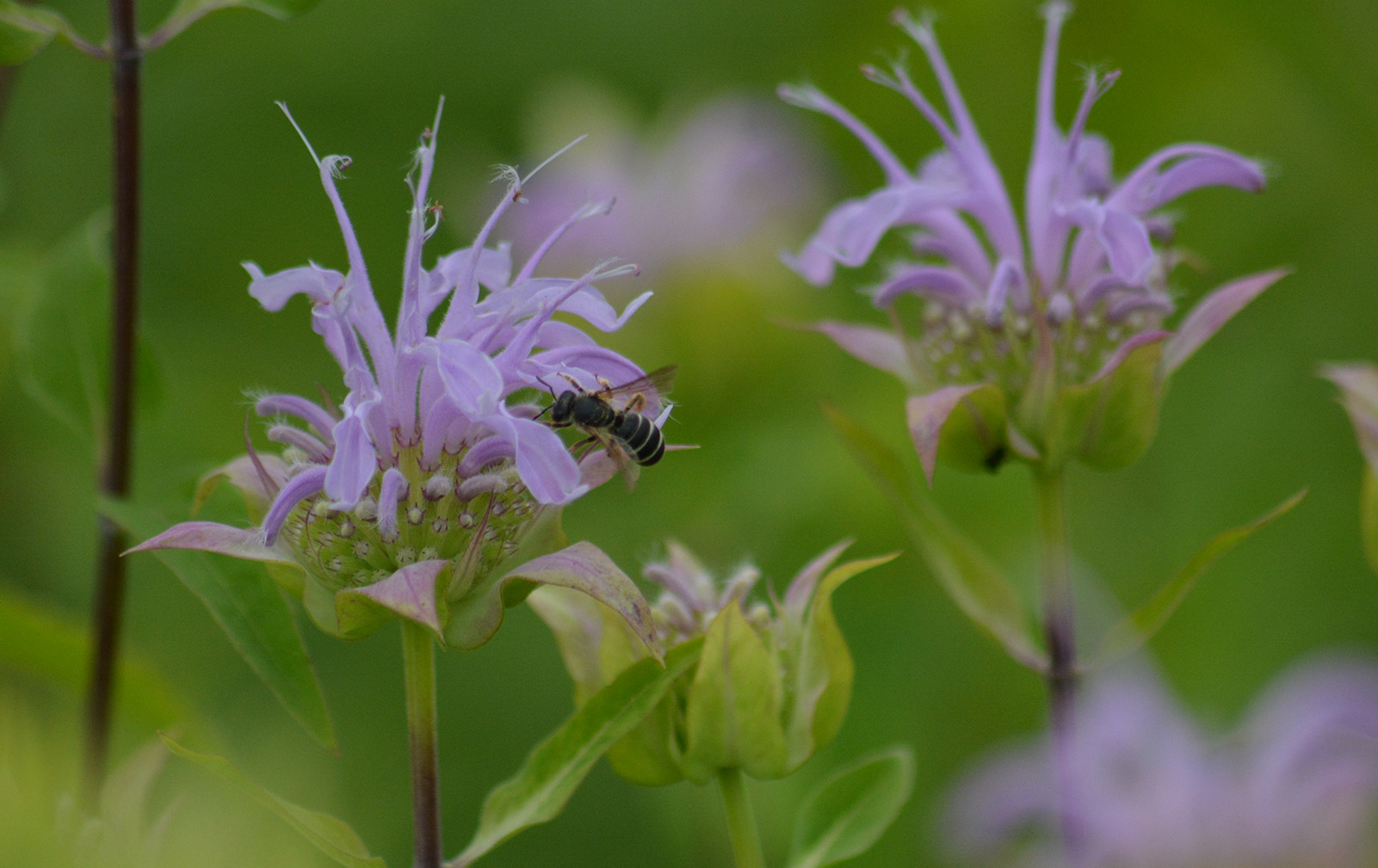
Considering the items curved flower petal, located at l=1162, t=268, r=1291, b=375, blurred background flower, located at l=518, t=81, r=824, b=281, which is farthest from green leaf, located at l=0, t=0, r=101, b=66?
blurred background flower, located at l=518, t=81, r=824, b=281

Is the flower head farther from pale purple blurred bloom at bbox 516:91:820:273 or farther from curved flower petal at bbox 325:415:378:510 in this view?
pale purple blurred bloom at bbox 516:91:820:273

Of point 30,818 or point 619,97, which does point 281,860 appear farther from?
point 619,97

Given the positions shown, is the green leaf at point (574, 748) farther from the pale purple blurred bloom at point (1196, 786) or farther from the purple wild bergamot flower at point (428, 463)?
the pale purple blurred bloom at point (1196, 786)

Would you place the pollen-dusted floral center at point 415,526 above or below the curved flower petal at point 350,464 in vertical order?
below

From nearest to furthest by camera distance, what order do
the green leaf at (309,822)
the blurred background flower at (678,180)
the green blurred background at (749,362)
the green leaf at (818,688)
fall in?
the green leaf at (309,822)
the green leaf at (818,688)
the green blurred background at (749,362)
the blurred background flower at (678,180)

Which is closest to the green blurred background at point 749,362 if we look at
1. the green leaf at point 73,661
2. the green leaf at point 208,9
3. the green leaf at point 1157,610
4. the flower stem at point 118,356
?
the green leaf at point 73,661

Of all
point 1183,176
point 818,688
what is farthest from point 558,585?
point 1183,176
